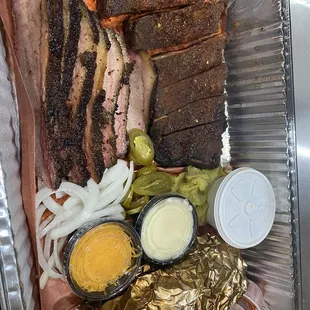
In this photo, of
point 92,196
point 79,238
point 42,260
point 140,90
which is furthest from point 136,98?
point 42,260

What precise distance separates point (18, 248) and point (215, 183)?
1.30 m

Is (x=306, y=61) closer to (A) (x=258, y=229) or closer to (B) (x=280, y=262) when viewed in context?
(A) (x=258, y=229)

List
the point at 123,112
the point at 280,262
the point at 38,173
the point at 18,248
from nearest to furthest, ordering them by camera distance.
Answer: the point at 18,248
the point at 38,173
the point at 123,112
the point at 280,262

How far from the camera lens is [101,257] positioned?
7.90ft

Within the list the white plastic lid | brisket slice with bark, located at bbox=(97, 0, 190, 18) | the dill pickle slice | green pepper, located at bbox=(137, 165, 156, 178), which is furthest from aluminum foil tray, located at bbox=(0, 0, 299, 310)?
the dill pickle slice

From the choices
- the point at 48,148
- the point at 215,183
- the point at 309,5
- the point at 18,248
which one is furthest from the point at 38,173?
the point at 309,5

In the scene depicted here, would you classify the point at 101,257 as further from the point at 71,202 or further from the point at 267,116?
the point at 267,116

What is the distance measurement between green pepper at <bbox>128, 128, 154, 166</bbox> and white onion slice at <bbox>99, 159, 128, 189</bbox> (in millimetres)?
82

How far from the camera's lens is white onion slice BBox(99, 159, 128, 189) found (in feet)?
8.21

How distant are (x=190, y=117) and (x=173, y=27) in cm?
51

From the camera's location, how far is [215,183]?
112 inches

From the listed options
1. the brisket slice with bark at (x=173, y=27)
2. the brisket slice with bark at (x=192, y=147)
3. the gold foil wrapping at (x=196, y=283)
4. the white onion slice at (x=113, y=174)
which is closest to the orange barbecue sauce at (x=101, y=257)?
the gold foil wrapping at (x=196, y=283)

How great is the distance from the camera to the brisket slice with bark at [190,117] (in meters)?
2.66

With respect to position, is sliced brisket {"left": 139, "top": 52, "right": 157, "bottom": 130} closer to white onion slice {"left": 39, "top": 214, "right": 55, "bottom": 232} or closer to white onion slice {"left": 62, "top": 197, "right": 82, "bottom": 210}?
white onion slice {"left": 62, "top": 197, "right": 82, "bottom": 210}
